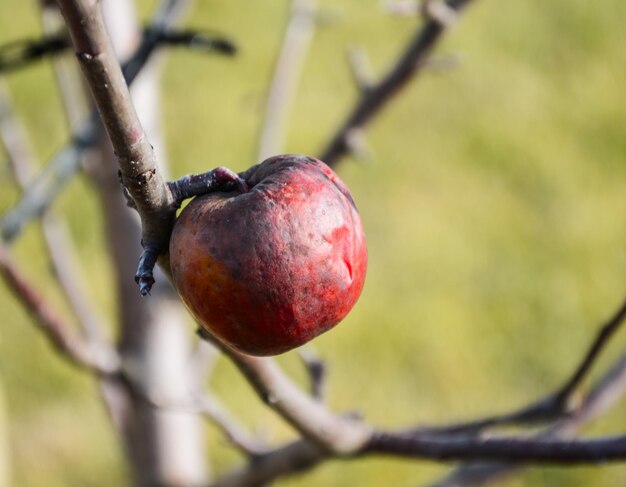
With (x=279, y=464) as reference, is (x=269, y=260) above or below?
above

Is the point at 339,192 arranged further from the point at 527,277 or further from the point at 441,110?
the point at 441,110

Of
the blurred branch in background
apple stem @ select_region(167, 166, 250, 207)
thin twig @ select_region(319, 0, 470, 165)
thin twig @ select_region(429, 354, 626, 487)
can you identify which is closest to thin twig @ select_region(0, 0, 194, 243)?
the blurred branch in background

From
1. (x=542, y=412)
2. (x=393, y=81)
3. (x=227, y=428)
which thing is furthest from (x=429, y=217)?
(x=227, y=428)

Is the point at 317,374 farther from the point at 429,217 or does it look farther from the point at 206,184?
the point at 429,217

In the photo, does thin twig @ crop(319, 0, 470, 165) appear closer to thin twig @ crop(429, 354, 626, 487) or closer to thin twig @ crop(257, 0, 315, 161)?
thin twig @ crop(257, 0, 315, 161)

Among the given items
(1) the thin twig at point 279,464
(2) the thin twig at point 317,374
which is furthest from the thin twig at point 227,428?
(2) the thin twig at point 317,374

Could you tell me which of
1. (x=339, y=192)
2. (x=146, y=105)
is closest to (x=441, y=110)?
(x=146, y=105)

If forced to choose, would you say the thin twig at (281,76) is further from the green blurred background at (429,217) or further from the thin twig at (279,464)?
the thin twig at (279,464)
